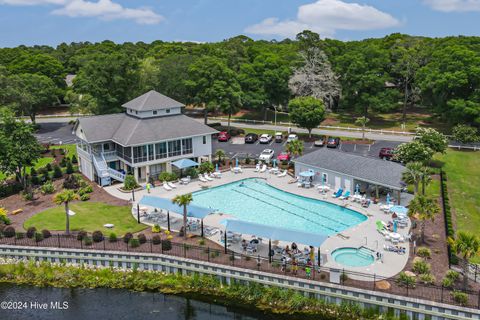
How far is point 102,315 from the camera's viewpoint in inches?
1159

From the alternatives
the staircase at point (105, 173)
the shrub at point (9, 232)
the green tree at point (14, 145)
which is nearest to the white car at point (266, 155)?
the staircase at point (105, 173)

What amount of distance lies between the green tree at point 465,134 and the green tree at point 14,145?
53.8 metres

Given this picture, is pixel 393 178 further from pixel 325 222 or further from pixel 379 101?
pixel 379 101

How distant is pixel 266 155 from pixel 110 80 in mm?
30894

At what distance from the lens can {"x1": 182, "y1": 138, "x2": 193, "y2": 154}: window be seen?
55.1 metres

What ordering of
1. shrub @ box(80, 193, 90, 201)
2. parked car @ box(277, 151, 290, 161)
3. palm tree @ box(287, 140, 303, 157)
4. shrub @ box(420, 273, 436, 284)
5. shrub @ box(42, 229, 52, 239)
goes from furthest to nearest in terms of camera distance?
parked car @ box(277, 151, 290, 161), palm tree @ box(287, 140, 303, 157), shrub @ box(80, 193, 90, 201), shrub @ box(42, 229, 52, 239), shrub @ box(420, 273, 436, 284)

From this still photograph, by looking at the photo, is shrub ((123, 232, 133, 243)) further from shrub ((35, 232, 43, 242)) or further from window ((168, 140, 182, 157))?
window ((168, 140, 182, 157))

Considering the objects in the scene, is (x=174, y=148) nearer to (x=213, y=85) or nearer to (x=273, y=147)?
(x=273, y=147)

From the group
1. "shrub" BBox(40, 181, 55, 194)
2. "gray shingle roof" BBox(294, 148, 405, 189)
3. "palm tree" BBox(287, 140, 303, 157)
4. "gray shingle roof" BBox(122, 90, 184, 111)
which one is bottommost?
"shrub" BBox(40, 181, 55, 194)

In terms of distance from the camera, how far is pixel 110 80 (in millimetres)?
74000

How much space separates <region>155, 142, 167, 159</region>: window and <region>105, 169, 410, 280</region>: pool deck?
4.30 meters

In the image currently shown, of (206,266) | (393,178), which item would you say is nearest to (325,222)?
(393,178)

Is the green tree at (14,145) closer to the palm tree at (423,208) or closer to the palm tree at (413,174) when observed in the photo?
the palm tree at (413,174)

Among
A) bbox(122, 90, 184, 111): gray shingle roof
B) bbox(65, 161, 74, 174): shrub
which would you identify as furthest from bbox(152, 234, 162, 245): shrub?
bbox(65, 161, 74, 174): shrub
